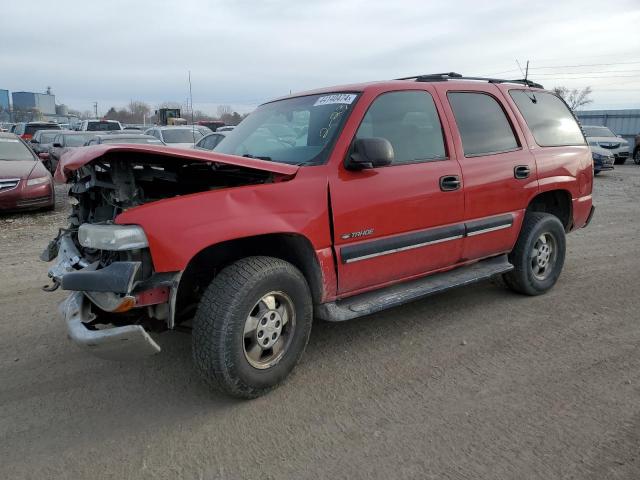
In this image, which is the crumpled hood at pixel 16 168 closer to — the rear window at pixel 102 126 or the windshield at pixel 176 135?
the windshield at pixel 176 135

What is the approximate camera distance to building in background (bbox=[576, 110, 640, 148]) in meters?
30.5

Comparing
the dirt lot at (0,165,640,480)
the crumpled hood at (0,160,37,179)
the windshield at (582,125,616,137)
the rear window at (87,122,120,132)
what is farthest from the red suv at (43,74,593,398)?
the rear window at (87,122,120,132)

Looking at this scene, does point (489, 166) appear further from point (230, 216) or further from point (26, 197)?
point (26, 197)

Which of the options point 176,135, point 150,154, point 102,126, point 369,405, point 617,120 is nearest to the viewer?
point 150,154

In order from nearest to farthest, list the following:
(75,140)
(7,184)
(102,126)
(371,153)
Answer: (371,153), (7,184), (75,140), (102,126)

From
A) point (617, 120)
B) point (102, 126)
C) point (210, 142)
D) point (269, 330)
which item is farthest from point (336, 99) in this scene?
point (617, 120)

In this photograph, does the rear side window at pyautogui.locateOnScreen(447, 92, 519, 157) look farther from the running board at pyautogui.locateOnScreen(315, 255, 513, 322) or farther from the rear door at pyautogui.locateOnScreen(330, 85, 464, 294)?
the running board at pyautogui.locateOnScreen(315, 255, 513, 322)

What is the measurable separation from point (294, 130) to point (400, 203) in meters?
0.99

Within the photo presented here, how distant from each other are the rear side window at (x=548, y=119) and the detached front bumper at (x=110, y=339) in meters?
3.91

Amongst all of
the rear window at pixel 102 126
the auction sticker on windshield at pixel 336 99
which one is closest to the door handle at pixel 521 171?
the auction sticker on windshield at pixel 336 99

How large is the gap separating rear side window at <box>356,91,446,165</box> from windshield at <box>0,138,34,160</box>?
8.83 m

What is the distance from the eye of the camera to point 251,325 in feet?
9.88

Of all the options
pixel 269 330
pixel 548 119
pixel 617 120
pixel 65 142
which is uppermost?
pixel 617 120

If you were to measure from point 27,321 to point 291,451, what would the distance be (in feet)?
9.45
